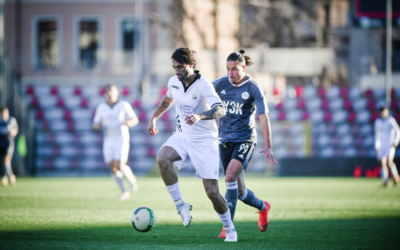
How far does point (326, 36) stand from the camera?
1383 inches

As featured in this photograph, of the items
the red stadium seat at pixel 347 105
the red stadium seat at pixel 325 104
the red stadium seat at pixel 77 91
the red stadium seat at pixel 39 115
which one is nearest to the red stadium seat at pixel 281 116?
the red stadium seat at pixel 325 104

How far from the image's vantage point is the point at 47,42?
34.7m

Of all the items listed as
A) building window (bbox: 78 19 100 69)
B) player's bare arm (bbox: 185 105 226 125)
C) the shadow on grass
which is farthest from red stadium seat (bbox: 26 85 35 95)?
player's bare arm (bbox: 185 105 226 125)

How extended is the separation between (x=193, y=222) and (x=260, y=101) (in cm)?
283

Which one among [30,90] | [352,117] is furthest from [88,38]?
[352,117]

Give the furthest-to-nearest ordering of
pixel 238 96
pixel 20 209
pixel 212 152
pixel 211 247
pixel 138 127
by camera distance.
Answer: pixel 138 127 → pixel 20 209 → pixel 238 96 → pixel 212 152 → pixel 211 247

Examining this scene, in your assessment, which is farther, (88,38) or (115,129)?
(88,38)

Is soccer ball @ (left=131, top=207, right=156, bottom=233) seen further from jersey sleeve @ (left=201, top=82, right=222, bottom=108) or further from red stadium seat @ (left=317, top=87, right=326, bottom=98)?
red stadium seat @ (left=317, top=87, right=326, bottom=98)

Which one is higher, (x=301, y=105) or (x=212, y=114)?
(x=212, y=114)

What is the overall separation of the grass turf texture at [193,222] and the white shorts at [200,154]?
95cm

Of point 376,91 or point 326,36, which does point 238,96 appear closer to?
point 376,91

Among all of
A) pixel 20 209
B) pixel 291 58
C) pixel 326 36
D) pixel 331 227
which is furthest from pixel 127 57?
pixel 331 227

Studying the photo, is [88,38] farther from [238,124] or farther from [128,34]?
[238,124]

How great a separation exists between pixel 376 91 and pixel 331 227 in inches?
703
